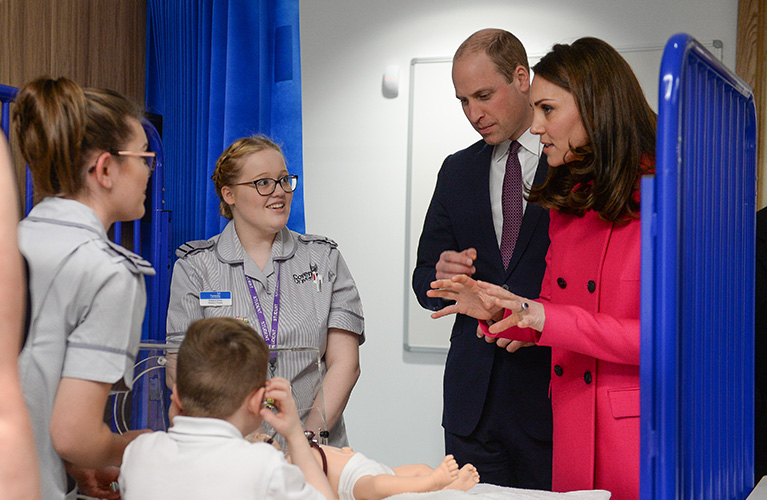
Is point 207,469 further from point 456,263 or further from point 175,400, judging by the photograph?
point 456,263

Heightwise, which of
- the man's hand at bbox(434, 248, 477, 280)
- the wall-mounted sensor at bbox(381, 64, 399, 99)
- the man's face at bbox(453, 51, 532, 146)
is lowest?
the man's hand at bbox(434, 248, 477, 280)

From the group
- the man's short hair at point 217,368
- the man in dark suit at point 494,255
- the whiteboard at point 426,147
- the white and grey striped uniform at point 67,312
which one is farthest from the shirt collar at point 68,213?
the whiteboard at point 426,147

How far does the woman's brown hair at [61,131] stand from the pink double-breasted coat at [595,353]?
986 millimetres

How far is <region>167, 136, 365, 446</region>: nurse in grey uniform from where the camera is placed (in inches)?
84.4

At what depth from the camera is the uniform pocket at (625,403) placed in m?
1.66

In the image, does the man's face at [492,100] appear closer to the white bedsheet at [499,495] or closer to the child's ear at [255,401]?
the white bedsheet at [499,495]

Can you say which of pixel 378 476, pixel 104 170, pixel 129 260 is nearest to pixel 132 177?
pixel 104 170

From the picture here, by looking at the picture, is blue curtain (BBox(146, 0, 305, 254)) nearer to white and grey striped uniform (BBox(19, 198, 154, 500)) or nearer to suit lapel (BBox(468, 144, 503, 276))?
suit lapel (BBox(468, 144, 503, 276))

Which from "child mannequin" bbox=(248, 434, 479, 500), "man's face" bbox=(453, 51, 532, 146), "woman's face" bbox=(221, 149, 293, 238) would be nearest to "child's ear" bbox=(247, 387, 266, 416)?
"child mannequin" bbox=(248, 434, 479, 500)

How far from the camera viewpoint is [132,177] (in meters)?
1.24

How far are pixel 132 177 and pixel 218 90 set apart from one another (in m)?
1.56

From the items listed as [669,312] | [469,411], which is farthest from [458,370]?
[669,312]

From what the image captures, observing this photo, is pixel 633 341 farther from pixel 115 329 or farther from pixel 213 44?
pixel 213 44

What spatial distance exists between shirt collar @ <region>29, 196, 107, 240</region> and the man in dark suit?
1170 mm
